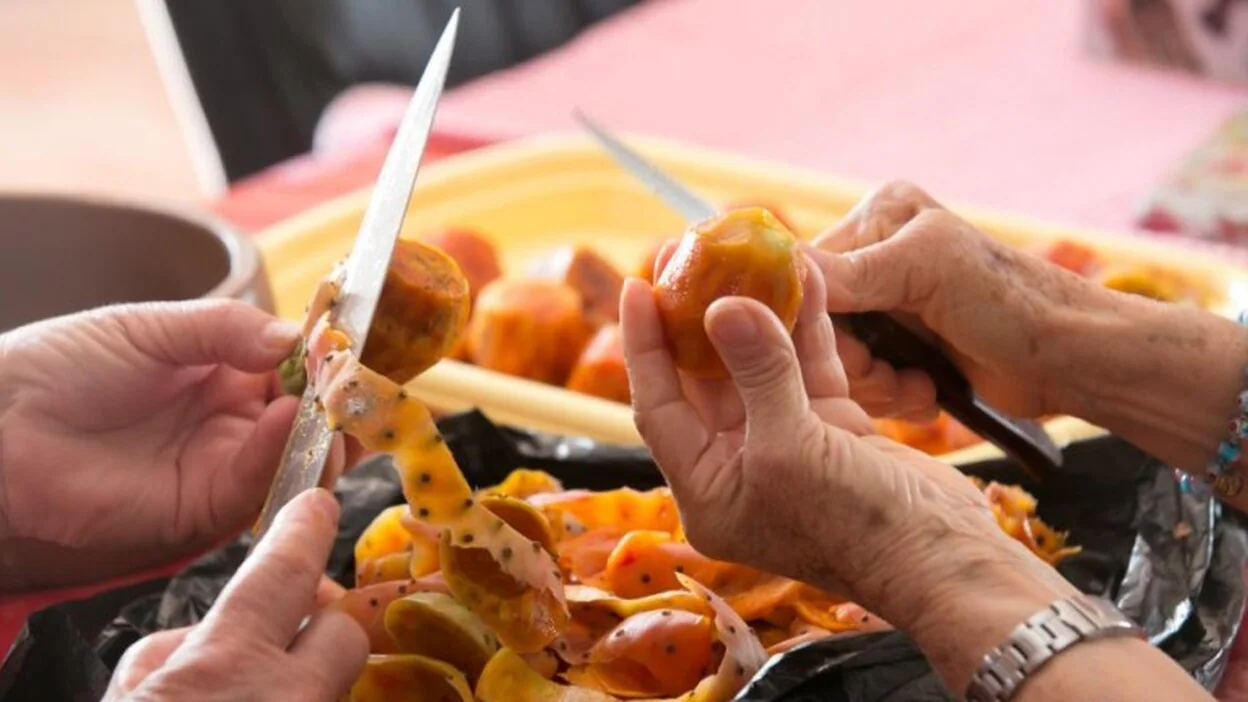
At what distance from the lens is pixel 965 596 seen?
69 centimetres

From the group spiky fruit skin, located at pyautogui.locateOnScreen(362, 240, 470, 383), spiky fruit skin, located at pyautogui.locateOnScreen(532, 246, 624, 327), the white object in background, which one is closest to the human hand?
spiky fruit skin, located at pyautogui.locateOnScreen(362, 240, 470, 383)

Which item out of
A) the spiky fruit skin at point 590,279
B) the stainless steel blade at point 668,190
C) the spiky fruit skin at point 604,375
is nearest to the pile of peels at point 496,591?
the stainless steel blade at point 668,190

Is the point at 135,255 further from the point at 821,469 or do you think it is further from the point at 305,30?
the point at 305,30

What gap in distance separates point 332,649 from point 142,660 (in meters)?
0.09

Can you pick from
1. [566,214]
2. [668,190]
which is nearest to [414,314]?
[668,190]

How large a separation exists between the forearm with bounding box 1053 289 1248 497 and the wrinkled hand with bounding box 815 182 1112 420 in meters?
0.02

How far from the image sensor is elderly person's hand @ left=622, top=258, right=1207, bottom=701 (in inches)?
26.1

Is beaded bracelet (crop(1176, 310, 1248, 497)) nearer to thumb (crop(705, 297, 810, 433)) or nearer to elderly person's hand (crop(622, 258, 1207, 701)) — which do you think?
elderly person's hand (crop(622, 258, 1207, 701))

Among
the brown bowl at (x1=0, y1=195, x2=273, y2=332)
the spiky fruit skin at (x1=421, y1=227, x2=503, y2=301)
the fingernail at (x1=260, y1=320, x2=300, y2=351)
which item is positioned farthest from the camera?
the spiky fruit skin at (x1=421, y1=227, x2=503, y2=301)

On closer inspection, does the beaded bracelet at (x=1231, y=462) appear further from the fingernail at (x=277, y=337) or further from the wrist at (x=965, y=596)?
the fingernail at (x=277, y=337)

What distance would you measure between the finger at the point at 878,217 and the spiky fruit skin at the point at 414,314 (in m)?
0.27

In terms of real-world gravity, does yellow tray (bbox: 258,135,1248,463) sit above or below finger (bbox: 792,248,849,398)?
below

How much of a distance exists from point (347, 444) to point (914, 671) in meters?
0.38

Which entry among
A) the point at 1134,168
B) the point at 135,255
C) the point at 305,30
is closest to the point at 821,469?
the point at 135,255
